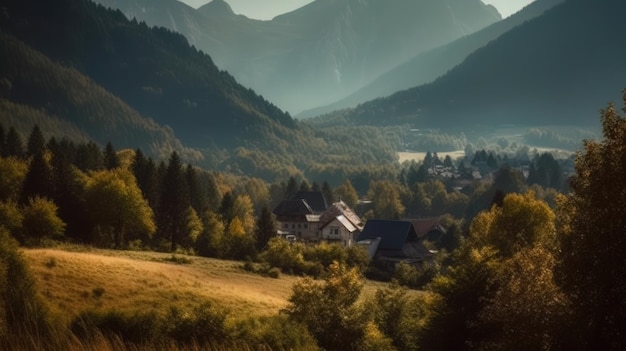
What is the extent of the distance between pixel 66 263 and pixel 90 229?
91.2 feet

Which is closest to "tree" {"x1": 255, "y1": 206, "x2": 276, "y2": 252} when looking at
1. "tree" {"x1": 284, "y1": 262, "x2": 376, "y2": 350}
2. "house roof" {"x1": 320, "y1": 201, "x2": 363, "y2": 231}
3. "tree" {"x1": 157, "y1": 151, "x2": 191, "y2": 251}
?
"tree" {"x1": 157, "y1": 151, "x2": 191, "y2": 251}

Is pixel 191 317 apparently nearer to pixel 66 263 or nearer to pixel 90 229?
pixel 66 263

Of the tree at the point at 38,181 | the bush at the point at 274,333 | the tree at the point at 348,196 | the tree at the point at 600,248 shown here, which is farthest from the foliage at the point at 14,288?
the tree at the point at 348,196

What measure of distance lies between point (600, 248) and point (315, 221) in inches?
3729

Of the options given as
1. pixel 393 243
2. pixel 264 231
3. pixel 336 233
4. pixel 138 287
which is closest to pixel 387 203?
pixel 336 233

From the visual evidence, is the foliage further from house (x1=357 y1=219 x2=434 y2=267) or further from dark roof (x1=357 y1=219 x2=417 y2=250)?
dark roof (x1=357 y1=219 x2=417 y2=250)

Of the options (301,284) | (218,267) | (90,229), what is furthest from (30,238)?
(301,284)

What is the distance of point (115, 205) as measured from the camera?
68812 mm

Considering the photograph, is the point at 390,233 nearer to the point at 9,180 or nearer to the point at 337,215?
the point at 337,215

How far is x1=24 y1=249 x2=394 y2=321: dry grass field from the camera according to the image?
38844 millimetres

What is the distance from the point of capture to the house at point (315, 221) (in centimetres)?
9838

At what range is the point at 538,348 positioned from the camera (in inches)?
831

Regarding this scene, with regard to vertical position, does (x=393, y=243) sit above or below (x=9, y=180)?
below

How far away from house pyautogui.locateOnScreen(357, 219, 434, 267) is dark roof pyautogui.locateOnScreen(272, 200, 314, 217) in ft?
69.5
